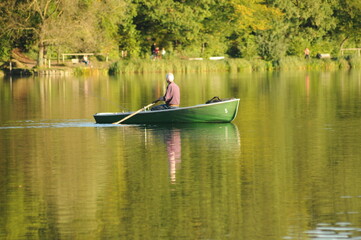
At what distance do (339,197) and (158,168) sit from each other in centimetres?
455

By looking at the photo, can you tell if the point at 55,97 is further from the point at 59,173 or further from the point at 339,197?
the point at 339,197

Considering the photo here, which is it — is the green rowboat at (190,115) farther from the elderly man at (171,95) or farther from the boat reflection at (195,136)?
the elderly man at (171,95)

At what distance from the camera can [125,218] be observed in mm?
12109

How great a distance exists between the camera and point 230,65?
252ft

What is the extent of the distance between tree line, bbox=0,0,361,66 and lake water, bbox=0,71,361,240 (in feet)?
120

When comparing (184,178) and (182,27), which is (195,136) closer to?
(184,178)

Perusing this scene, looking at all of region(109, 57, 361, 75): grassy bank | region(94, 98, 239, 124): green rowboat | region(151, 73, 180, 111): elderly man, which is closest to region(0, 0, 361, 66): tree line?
region(109, 57, 361, 75): grassy bank

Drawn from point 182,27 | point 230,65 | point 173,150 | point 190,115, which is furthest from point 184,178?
point 182,27

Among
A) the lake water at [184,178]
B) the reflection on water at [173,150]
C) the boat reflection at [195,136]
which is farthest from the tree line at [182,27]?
the reflection on water at [173,150]

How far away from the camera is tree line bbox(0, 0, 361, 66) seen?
6525 centimetres

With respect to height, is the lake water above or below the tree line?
below

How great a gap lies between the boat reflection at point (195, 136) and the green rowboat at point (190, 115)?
0.69ft

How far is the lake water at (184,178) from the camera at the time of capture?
1160 centimetres

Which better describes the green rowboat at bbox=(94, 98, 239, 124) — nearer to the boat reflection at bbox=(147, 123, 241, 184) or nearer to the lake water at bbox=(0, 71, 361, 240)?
the boat reflection at bbox=(147, 123, 241, 184)
